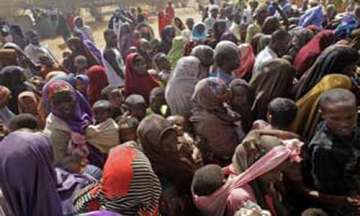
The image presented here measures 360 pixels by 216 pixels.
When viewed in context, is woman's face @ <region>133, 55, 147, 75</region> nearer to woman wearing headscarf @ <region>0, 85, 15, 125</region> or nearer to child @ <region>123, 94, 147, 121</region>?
child @ <region>123, 94, 147, 121</region>

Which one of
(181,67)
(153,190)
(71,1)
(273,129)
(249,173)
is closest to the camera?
(153,190)

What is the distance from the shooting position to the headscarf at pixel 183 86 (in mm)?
4652

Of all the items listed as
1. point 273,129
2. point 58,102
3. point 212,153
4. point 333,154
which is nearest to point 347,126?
point 333,154

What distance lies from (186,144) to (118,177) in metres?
1.11

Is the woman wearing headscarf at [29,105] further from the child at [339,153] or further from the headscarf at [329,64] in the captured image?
the child at [339,153]

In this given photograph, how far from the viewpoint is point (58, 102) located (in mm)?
3932

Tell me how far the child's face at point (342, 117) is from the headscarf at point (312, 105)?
16.1 inches

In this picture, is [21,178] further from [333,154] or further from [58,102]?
[333,154]

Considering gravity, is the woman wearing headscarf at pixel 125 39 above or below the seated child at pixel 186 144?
below

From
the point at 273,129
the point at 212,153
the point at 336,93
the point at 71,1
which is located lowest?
the point at 71,1

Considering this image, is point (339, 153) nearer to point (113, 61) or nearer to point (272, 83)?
point (272, 83)

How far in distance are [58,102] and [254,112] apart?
161cm

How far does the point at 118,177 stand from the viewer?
8.66ft

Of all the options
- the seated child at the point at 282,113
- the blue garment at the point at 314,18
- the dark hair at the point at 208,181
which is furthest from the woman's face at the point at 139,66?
the blue garment at the point at 314,18
